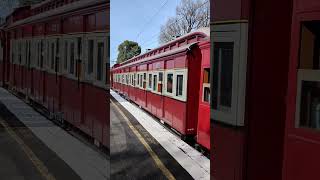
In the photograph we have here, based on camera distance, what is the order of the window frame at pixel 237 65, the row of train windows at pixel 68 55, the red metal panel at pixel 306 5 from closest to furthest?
the red metal panel at pixel 306 5
the window frame at pixel 237 65
the row of train windows at pixel 68 55

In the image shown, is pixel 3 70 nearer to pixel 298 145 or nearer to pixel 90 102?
pixel 90 102

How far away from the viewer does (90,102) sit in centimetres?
146

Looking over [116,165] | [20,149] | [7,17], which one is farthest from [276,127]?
[7,17]

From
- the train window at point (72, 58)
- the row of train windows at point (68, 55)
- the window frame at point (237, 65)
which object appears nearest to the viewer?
the window frame at point (237, 65)

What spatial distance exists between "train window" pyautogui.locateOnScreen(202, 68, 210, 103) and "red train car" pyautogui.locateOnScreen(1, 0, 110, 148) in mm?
414

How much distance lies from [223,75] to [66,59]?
2.61ft

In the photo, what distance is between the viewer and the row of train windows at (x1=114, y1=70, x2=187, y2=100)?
1255 millimetres

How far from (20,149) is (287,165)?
1.29 metres

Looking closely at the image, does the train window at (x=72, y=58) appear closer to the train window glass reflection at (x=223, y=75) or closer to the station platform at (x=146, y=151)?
the station platform at (x=146, y=151)

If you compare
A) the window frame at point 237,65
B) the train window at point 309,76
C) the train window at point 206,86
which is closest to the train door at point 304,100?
the train window at point 309,76

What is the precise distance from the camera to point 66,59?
153 centimetres

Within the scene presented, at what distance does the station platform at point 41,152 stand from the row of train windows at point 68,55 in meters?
0.28

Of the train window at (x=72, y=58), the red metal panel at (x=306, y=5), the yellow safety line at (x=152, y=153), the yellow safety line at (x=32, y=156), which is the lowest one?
the yellow safety line at (x=32, y=156)

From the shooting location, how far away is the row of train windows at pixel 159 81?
4.12 ft
